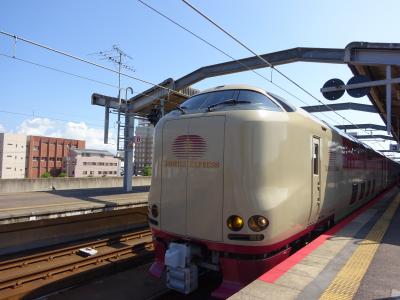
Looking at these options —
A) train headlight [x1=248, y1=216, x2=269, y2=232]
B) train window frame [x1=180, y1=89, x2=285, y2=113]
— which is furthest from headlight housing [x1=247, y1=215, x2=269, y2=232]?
train window frame [x1=180, y1=89, x2=285, y2=113]

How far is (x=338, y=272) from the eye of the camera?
16.9 feet

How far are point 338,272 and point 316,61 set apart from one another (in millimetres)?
9981

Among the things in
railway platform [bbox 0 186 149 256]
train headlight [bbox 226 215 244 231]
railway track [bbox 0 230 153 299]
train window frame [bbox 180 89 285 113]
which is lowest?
railway track [bbox 0 230 153 299]

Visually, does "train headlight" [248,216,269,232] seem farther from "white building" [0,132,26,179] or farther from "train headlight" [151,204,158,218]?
"white building" [0,132,26,179]

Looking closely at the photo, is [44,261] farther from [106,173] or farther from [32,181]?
[106,173]

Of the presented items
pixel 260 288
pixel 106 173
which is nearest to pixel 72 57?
pixel 260 288

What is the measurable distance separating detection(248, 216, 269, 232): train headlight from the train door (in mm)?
1692

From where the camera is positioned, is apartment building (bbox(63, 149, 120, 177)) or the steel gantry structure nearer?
the steel gantry structure

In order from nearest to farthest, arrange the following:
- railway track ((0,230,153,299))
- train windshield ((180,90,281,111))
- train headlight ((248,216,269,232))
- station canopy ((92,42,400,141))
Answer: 1. train headlight ((248,216,269,232))
2. train windshield ((180,90,281,111))
3. railway track ((0,230,153,299))
4. station canopy ((92,42,400,141))

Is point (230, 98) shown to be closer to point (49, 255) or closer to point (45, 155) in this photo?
point (49, 255)

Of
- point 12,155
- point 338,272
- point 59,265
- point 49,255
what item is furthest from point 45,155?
point 338,272

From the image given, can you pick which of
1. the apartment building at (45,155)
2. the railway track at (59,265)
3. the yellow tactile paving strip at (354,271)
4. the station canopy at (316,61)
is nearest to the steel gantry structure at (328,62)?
the station canopy at (316,61)

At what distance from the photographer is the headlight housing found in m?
5.26

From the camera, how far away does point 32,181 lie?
19.7 meters
